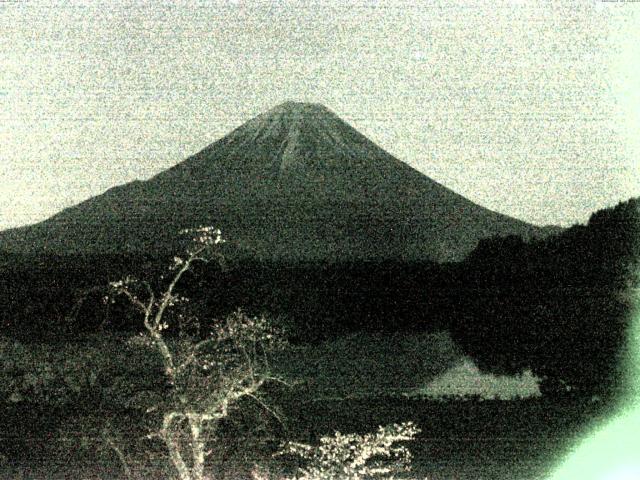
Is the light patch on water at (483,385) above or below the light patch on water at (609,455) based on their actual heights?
below

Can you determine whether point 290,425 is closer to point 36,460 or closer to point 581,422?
point 36,460

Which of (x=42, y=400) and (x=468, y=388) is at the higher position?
(x=42, y=400)

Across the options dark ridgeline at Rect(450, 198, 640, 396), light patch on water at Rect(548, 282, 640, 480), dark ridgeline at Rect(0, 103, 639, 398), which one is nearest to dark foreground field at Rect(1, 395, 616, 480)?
light patch on water at Rect(548, 282, 640, 480)

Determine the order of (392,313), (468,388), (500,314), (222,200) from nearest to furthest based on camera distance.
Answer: (468,388) → (500,314) → (392,313) → (222,200)

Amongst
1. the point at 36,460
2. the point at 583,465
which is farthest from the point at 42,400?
the point at 583,465

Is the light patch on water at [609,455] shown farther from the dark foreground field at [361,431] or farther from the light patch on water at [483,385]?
the light patch on water at [483,385]

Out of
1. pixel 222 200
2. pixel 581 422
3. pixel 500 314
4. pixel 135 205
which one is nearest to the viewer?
pixel 581 422

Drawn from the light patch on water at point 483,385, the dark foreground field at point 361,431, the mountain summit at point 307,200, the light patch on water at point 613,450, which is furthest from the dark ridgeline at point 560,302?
the mountain summit at point 307,200
